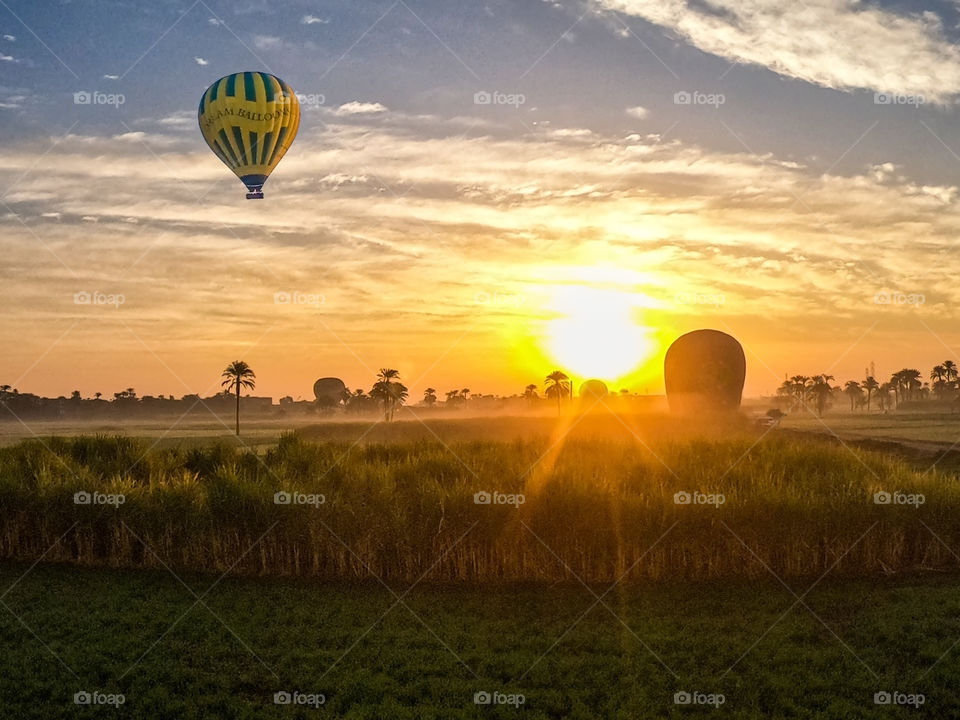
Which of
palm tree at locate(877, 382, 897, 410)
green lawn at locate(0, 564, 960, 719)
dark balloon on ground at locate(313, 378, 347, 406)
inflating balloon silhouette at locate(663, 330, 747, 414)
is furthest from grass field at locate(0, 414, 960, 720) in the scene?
palm tree at locate(877, 382, 897, 410)

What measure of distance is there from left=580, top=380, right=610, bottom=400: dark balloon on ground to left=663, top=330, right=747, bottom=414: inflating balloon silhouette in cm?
2274

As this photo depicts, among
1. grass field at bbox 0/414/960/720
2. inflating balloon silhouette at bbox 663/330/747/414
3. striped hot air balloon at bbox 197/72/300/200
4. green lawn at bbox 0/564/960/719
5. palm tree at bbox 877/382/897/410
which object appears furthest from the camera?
palm tree at bbox 877/382/897/410

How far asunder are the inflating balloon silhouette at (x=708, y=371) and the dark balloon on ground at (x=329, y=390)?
258ft

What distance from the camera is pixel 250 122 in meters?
33.7

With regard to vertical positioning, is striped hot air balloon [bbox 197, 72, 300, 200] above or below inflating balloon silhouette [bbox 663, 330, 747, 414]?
above

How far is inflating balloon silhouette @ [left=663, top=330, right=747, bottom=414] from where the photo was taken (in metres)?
76.1

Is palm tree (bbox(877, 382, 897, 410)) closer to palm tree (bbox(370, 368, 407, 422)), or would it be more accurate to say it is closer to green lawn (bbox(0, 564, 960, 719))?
palm tree (bbox(370, 368, 407, 422))

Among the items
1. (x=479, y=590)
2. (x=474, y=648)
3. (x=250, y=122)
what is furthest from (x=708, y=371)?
(x=474, y=648)

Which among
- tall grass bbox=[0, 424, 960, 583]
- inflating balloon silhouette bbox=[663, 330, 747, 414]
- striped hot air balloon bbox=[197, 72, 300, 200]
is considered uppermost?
striped hot air balloon bbox=[197, 72, 300, 200]

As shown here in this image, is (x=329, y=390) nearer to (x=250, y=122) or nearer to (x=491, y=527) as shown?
(x=250, y=122)

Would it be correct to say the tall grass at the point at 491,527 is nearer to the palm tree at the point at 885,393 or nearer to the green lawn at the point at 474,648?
the green lawn at the point at 474,648

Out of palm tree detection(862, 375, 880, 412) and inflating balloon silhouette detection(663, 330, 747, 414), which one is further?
palm tree detection(862, 375, 880, 412)

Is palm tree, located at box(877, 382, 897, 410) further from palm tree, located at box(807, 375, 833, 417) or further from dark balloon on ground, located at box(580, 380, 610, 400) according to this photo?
dark balloon on ground, located at box(580, 380, 610, 400)

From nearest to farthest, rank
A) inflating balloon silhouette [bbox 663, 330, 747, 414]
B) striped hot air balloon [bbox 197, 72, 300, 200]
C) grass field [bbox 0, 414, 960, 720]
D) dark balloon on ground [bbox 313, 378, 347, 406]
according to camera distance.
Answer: grass field [bbox 0, 414, 960, 720], striped hot air balloon [bbox 197, 72, 300, 200], inflating balloon silhouette [bbox 663, 330, 747, 414], dark balloon on ground [bbox 313, 378, 347, 406]
